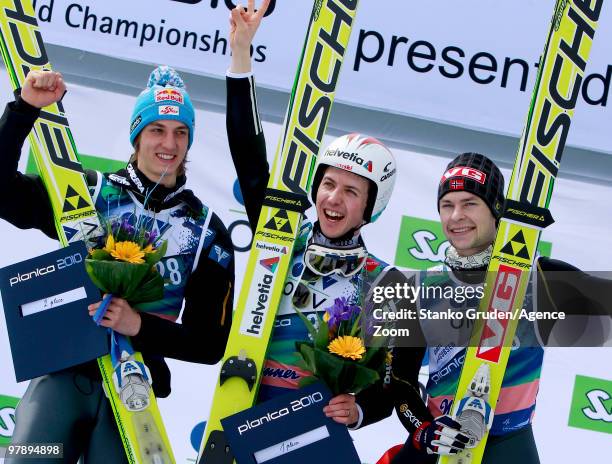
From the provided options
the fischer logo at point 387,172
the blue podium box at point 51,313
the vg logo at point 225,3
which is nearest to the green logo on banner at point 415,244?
the vg logo at point 225,3

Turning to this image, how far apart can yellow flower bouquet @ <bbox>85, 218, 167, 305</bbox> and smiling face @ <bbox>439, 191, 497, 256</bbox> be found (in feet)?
3.47

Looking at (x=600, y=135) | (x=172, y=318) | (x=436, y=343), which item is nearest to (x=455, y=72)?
(x=600, y=135)

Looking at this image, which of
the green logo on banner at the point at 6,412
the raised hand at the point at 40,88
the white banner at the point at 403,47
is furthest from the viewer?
the green logo on banner at the point at 6,412

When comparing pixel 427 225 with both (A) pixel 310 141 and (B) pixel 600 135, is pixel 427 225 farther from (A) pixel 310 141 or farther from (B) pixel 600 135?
(A) pixel 310 141

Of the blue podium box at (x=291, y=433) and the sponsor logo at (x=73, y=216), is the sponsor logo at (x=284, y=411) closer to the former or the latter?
the blue podium box at (x=291, y=433)

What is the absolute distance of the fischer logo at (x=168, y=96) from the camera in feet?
→ 12.0

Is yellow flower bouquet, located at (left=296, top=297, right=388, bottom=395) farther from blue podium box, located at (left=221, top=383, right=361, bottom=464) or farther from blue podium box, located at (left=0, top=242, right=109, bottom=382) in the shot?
blue podium box, located at (left=0, top=242, right=109, bottom=382)

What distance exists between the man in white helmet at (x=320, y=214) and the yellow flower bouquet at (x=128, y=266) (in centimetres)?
48

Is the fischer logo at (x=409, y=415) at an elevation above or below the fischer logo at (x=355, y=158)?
below

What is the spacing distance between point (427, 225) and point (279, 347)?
1.64 metres

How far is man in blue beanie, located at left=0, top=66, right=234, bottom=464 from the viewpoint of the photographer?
11.1 feet

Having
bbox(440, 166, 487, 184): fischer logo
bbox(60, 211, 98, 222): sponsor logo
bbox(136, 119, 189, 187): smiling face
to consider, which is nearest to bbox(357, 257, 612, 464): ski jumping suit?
bbox(440, 166, 487, 184): fischer logo

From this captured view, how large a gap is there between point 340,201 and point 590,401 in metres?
2.09

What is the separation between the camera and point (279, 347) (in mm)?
3580
